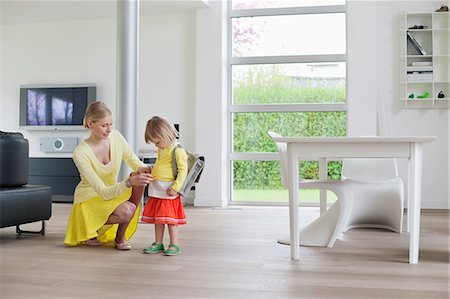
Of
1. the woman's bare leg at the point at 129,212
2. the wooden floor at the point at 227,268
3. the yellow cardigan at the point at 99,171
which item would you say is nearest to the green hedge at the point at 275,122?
the wooden floor at the point at 227,268

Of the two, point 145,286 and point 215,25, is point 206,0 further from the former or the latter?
point 145,286

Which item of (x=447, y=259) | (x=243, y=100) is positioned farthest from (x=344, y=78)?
(x=447, y=259)

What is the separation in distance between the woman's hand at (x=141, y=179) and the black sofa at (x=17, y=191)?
3.22 feet

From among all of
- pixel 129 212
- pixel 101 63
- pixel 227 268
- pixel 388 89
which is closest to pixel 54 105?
pixel 101 63

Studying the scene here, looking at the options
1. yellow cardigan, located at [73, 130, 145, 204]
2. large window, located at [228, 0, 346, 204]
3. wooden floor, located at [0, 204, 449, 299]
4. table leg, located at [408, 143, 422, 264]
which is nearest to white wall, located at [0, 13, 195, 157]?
large window, located at [228, 0, 346, 204]

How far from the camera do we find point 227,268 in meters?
2.90

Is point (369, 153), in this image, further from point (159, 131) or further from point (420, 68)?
point (420, 68)

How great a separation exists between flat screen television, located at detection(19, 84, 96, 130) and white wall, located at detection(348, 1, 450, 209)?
332 cm

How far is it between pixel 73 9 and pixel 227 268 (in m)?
5.17

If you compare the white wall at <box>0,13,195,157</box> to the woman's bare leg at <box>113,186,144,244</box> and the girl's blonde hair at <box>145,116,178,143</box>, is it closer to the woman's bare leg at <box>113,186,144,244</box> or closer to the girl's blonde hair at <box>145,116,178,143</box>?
the woman's bare leg at <box>113,186,144,244</box>

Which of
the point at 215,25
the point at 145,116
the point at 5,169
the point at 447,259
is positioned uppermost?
the point at 215,25

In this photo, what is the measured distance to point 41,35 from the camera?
7.85 metres

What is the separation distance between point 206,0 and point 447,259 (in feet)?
14.8

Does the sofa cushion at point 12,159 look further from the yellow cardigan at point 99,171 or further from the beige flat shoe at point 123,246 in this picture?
the beige flat shoe at point 123,246
